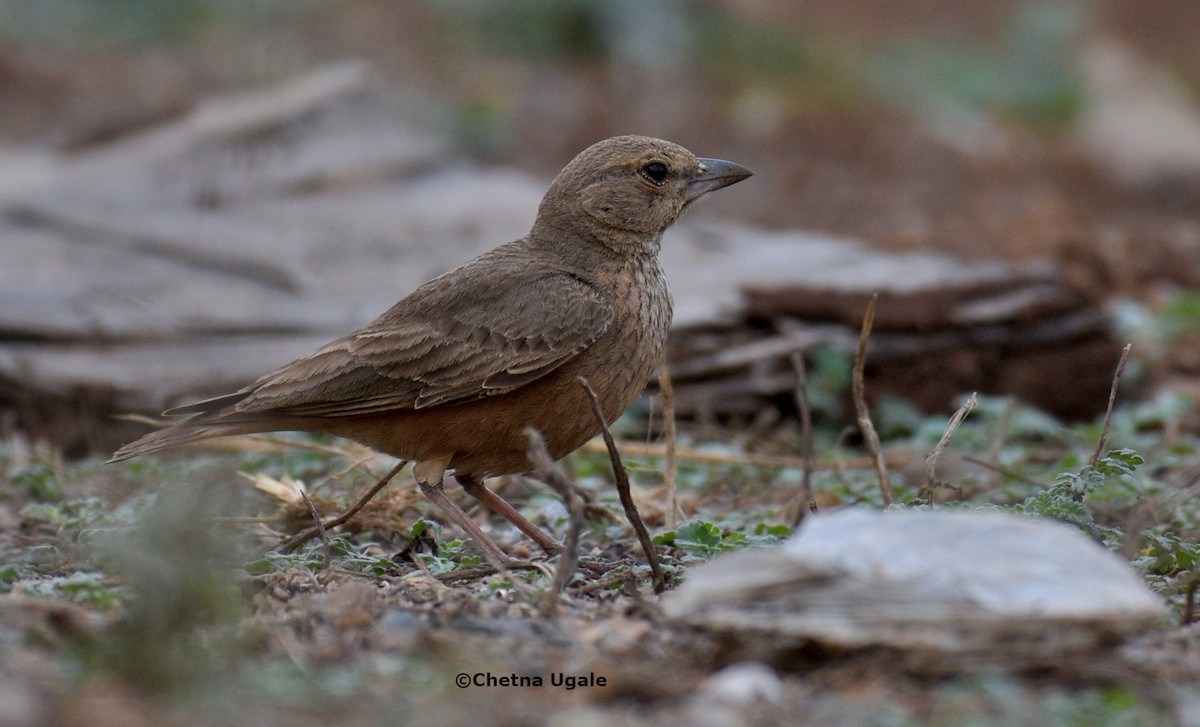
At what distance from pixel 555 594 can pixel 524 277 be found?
1.88m

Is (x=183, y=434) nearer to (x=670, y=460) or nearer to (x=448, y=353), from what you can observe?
(x=448, y=353)

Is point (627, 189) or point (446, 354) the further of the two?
point (627, 189)

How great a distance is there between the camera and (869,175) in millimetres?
12844

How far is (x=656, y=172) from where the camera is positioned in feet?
18.4

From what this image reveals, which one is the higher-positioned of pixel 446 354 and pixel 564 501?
pixel 446 354

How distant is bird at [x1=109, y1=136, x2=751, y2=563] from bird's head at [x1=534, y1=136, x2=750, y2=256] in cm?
21

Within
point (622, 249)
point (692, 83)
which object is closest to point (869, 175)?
point (692, 83)

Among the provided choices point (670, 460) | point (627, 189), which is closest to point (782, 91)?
point (627, 189)

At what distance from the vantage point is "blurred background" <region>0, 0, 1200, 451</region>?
37.9ft

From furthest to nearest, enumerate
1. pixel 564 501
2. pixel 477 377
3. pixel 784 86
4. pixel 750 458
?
pixel 784 86
pixel 750 458
pixel 477 377
pixel 564 501

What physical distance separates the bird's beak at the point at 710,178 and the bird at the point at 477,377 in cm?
51

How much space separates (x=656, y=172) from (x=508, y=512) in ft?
5.04

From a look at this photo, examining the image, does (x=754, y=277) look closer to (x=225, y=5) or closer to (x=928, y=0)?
(x=225, y=5)

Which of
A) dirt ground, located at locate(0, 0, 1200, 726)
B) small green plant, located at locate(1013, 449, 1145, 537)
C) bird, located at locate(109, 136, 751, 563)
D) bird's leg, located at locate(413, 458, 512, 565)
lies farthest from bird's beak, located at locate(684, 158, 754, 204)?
small green plant, located at locate(1013, 449, 1145, 537)
